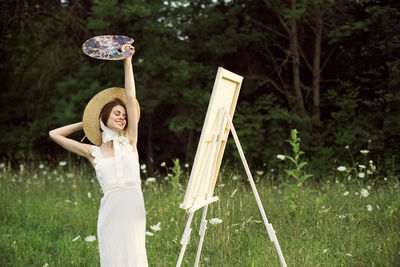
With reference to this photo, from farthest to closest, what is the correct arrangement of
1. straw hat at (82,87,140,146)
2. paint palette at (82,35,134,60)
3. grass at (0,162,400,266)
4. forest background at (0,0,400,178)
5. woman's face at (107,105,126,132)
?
forest background at (0,0,400,178)
grass at (0,162,400,266)
straw hat at (82,87,140,146)
woman's face at (107,105,126,132)
paint palette at (82,35,134,60)

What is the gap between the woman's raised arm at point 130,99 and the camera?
115 inches

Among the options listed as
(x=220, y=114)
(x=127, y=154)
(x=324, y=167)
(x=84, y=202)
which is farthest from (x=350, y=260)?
(x=324, y=167)

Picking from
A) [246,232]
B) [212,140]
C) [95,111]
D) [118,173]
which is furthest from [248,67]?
[118,173]

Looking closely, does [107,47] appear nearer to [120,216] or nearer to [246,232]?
[120,216]

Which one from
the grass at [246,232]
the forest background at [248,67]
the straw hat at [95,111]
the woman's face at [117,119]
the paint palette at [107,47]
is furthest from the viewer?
the forest background at [248,67]

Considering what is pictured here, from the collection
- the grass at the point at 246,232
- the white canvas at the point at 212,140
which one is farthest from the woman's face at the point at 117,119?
the grass at the point at 246,232

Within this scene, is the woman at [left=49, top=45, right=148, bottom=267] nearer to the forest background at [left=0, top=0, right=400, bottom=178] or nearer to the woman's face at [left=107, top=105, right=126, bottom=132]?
the woman's face at [left=107, top=105, right=126, bottom=132]

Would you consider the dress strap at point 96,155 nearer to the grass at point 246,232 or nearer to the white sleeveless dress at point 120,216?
the white sleeveless dress at point 120,216

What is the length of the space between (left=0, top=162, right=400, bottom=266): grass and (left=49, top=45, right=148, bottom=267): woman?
97cm

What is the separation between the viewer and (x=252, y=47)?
10.4m

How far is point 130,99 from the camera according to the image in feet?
9.64

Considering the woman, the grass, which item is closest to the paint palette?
the woman

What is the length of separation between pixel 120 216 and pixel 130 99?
0.78 metres

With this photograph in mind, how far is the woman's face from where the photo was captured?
2949 millimetres
